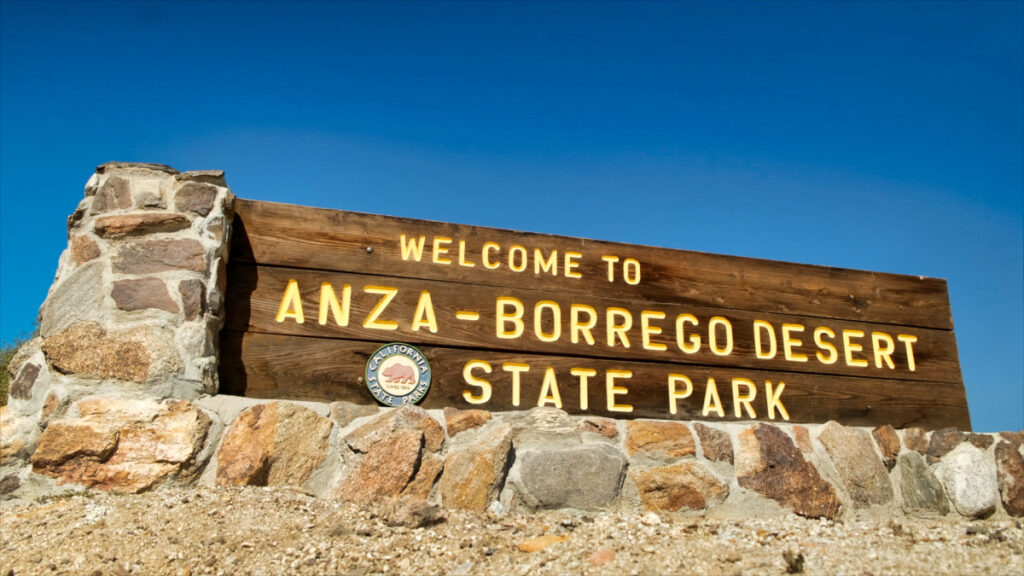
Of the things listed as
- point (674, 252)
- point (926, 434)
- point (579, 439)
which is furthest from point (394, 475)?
point (926, 434)

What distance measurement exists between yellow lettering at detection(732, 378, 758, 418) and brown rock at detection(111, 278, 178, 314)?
326cm

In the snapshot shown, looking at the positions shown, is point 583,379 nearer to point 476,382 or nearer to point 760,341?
point 476,382

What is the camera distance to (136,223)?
3.57 m

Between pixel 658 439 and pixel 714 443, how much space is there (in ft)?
1.17

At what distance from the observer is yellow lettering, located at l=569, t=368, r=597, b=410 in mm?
4145

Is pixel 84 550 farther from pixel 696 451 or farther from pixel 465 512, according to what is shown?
pixel 696 451

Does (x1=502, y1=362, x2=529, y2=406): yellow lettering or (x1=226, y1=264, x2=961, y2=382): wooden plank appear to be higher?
(x1=226, y1=264, x2=961, y2=382): wooden plank

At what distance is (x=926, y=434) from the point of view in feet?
14.7

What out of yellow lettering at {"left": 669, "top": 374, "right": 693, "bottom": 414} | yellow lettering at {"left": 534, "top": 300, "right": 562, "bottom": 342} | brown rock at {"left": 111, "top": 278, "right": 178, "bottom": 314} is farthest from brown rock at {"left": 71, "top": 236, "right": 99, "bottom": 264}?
yellow lettering at {"left": 669, "top": 374, "right": 693, "bottom": 414}

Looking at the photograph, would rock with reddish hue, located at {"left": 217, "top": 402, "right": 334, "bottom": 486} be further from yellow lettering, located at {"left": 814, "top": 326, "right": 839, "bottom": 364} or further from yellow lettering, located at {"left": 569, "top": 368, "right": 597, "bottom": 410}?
yellow lettering, located at {"left": 814, "top": 326, "right": 839, "bottom": 364}

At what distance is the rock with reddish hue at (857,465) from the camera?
4.10 m

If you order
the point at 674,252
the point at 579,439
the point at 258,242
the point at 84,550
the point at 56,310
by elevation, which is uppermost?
the point at 674,252

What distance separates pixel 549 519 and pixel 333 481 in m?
1.04

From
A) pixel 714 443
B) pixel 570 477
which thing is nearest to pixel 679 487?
pixel 714 443
